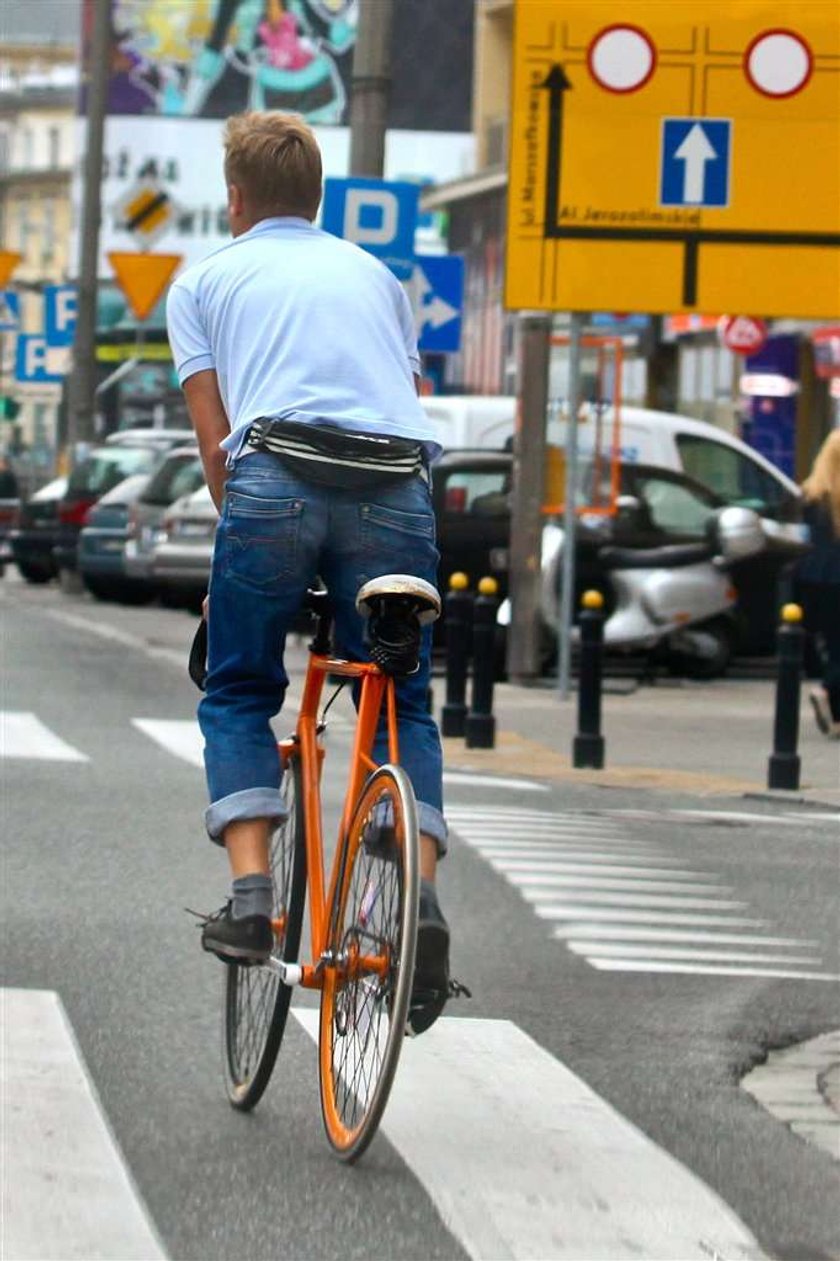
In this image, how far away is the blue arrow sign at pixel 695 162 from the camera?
18688 mm

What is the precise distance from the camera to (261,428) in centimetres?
559

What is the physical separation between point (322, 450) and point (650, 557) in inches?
600

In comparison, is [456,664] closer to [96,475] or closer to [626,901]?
[626,901]

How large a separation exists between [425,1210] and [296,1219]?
0.21 m

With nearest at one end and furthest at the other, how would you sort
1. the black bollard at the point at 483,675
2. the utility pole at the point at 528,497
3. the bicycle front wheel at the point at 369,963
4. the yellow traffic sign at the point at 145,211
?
1. the bicycle front wheel at the point at 369,963
2. the black bollard at the point at 483,675
3. the utility pole at the point at 528,497
4. the yellow traffic sign at the point at 145,211

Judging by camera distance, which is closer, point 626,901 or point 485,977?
point 485,977

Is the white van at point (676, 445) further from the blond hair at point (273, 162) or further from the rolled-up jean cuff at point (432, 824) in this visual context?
the rolled-up jean cuff at point (432, 824)

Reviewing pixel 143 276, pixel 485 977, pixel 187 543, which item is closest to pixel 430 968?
pixel 485 977

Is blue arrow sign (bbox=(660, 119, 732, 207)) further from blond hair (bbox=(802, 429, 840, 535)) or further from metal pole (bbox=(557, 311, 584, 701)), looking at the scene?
blond hair (bbox=(802, 429, 840, 535))

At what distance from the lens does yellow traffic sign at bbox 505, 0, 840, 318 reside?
61.3 feet

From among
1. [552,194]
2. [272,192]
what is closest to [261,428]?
[272,192]

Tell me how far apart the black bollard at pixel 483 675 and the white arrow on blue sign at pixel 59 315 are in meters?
27.5

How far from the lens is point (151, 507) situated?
103ft

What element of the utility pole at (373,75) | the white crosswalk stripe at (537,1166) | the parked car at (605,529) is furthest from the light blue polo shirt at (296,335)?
the parked car at (605,529)
